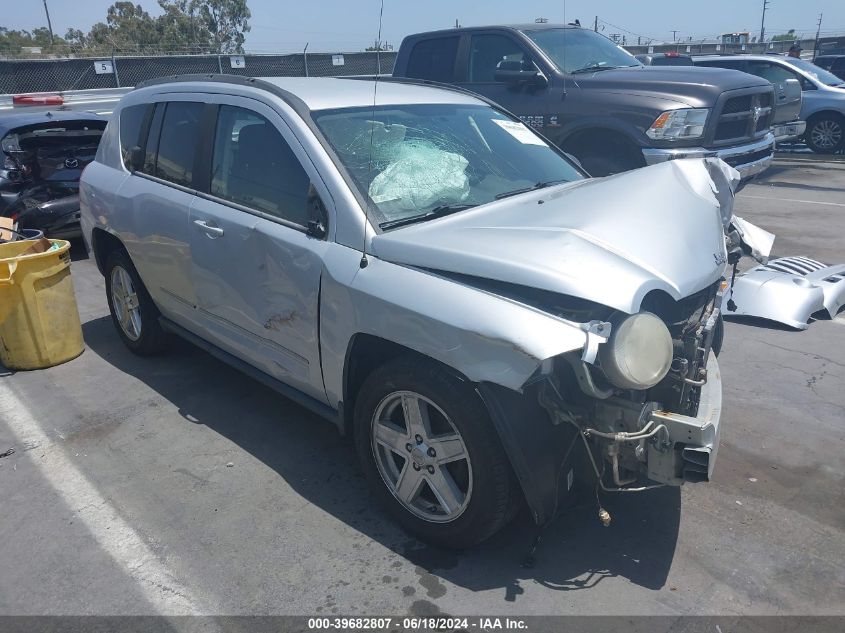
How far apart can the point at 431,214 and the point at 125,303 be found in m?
3.02

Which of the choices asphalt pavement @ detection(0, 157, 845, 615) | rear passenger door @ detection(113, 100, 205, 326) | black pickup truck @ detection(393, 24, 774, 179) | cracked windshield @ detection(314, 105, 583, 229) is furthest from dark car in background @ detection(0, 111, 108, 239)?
cracked windshield @ detection(314, 105, 583, 229)

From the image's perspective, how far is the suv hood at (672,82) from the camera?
759cm

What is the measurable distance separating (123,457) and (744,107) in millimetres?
7352

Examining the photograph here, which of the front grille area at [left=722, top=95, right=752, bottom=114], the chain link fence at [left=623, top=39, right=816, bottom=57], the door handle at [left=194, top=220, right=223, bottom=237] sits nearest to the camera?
the door handle at [left=194, top=220, right=223, bottom=237]

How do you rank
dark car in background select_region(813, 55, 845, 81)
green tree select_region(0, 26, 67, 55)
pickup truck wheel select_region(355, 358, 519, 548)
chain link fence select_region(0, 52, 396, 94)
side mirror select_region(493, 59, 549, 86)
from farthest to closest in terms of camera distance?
green tree select_region(0, 26, 67, 55) → chain link fence select_region(0, 52, 396, 94) → dark car in background select_region(813, 55, 845, 81) → side mirror select_region(493, 59, 549, 86) → pickup truck wheel select_region(355, 358, 519, 548)

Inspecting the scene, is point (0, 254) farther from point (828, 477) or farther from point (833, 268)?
point (833, 268)

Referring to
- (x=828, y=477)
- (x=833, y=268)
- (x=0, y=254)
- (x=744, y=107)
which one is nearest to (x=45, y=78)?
(x=0, y=254)

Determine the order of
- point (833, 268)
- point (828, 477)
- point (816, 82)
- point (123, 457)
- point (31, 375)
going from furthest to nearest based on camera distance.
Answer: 1. point (816, 82)
2. point (833, 268)
3. point (31, 375)
4. point (123, 457)
5. point (828, 477)

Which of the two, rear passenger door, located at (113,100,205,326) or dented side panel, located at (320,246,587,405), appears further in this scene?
rear passenger door, located at (113,100,205,326)

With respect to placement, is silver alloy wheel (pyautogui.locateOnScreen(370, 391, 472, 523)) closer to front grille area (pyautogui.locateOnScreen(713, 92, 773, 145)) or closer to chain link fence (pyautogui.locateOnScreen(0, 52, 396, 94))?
front grille area (pyautogui.locateOnScreen(713, 92, 773, 145))

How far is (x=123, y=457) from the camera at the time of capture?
4102 millimetres

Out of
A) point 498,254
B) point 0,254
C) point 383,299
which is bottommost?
point 0,254

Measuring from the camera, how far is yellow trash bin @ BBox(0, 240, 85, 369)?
5.07 metres

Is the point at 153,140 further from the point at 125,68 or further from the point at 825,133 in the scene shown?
the point at 125,68
